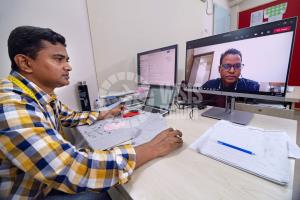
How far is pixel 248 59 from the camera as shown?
0.71 m

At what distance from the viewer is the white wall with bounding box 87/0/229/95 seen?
48.8 inches

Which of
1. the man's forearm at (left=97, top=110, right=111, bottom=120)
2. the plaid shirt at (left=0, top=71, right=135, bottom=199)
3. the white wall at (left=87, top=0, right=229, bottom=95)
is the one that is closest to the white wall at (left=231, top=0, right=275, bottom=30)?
the white wall at (left=87, top=0, right=229, bottom=95)

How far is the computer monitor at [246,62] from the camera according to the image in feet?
2.03

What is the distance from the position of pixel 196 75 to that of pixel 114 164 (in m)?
0.78

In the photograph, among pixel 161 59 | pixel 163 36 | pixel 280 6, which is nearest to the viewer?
pixel 161 59

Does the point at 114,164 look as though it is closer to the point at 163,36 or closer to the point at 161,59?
the point at 161,59

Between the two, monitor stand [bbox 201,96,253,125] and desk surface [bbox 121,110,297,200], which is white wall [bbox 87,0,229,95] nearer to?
monitor stand [bbox 201,96,253,125]

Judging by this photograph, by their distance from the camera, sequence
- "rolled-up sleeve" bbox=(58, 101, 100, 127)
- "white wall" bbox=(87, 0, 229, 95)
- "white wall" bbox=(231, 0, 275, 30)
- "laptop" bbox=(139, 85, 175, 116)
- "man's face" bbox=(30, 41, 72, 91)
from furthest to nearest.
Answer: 1. "white wall" bbox=(231, 0, 275, 30)
2. "white wall" bbox=(87, 0, 229, 95)
3. "laptop" bbox=(139, 85, 175, 116)
4. "rolled-up sleeve" bbox=(58, 101, 100, 127)
5. "man's face" bbox=(30, 41, 72, 91)

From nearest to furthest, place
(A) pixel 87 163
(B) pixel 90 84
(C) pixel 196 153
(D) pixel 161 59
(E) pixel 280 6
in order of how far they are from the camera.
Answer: (A) pixel 87 163 < (C) pixel 196 153 < (D) pixel 161 59 < (B) pixel 90 84 < (E) pixel 280 6

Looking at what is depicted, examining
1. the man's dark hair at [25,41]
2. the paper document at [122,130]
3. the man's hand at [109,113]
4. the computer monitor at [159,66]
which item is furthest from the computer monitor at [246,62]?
the man's dark hair at [25,41]

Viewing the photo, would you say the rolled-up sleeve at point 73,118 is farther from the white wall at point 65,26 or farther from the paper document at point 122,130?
the white wall at point 65,26

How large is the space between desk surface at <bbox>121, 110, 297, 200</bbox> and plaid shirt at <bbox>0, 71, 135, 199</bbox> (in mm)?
59

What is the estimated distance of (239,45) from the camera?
735 millimetres

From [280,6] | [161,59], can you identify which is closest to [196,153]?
[161,59]
